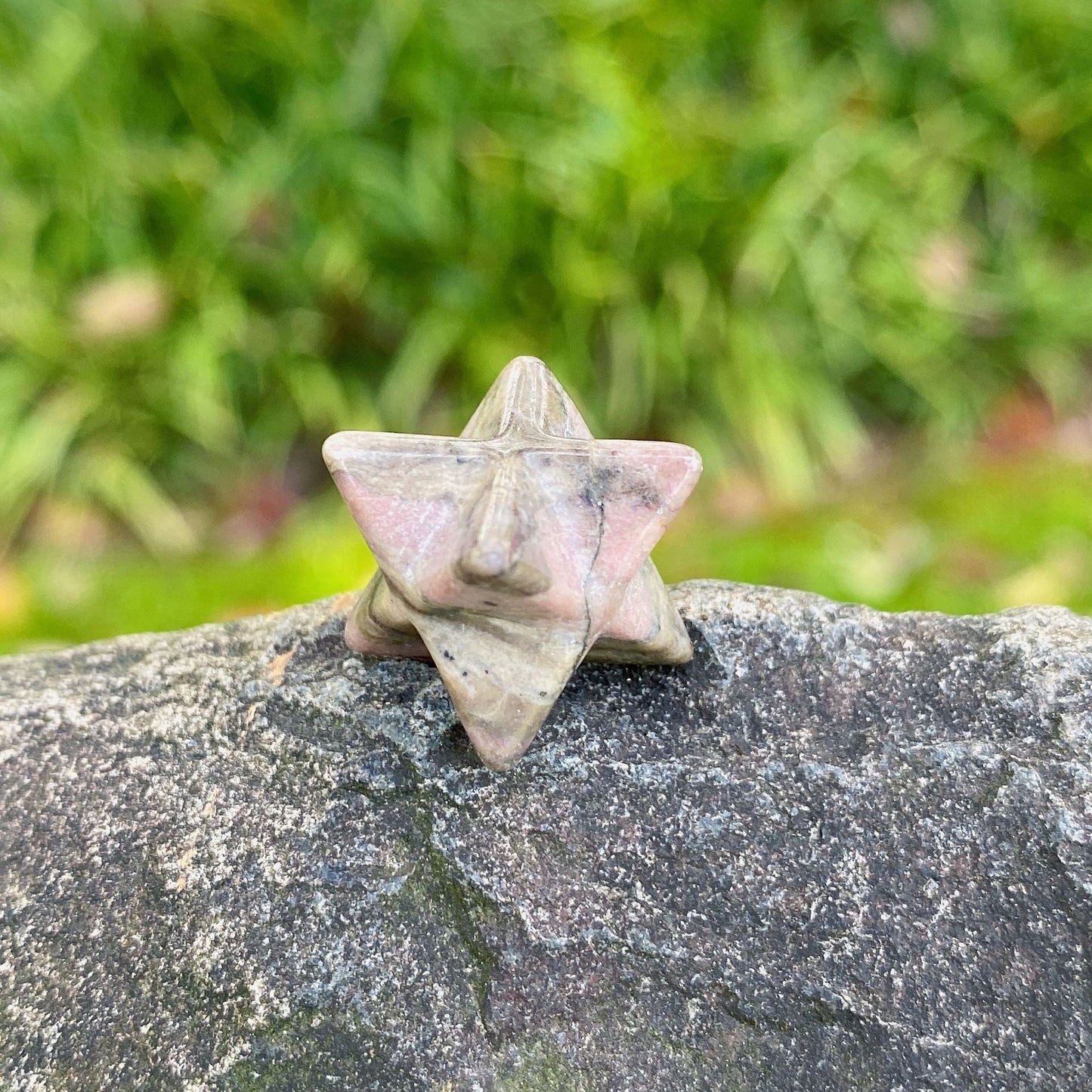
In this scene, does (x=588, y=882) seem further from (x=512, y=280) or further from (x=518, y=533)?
(x=512, y=280)

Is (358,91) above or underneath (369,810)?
above

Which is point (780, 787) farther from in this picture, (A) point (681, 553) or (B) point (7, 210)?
(B) point (7, 210)

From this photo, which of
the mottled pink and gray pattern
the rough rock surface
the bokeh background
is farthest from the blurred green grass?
the mottled pink and gray pattern

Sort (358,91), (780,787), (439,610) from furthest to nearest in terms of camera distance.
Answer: (358,91), (780,787), (439,610)

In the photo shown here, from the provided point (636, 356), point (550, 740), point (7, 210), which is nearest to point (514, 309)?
point (636, 356)

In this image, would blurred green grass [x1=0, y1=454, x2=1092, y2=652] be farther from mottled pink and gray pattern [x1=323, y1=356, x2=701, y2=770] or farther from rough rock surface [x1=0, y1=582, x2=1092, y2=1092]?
mottled pink and gray pattern [x1=323, y1=356, x2=701, y2=770]

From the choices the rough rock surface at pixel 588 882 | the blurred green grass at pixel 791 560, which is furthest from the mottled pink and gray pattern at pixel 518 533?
the blurred green grass at pixel 791 560
